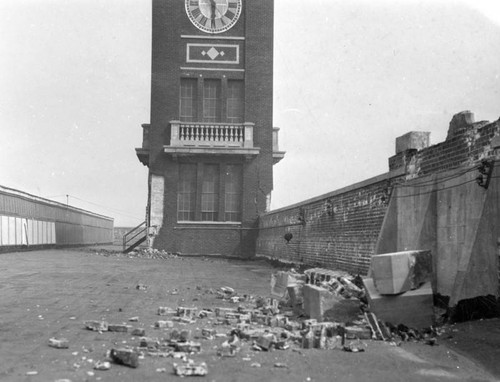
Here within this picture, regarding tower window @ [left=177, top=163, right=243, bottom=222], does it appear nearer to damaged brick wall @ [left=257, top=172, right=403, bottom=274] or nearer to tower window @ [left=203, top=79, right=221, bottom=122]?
tower window @ [left=203, top=79, right=221, bottom=122]

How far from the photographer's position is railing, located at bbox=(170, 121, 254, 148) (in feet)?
98.2

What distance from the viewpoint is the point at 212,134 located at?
3006 centimetres

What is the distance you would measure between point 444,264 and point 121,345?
16.8 feet

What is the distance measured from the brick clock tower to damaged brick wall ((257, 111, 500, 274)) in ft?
24.0

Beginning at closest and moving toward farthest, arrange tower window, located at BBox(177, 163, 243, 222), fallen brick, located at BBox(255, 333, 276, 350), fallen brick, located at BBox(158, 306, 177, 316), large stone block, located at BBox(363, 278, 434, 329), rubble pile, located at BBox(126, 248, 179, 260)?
fallen brick, located at BBox(255, 333, 276, 350)
large stone block, located at BBox(363, 278, 434, 329)
fallen brick, located at BBox(158, 306, 177, 316)
rubble pile, located at BBox(126, 248, 179, 260)
tower window, located at BBox(177, 163, 243, 222)

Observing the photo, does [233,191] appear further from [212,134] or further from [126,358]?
[126,358]

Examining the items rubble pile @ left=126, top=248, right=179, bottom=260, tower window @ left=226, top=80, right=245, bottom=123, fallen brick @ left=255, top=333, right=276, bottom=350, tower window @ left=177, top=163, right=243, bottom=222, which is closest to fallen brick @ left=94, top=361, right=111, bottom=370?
fallen brick @ left=255, top=333, right=276, bottom=350

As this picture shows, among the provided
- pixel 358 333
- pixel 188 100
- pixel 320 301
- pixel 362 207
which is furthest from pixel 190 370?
pixel 188 100

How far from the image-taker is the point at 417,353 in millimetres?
6562

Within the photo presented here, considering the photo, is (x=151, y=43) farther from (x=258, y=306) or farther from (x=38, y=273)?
(x=258, y=306)

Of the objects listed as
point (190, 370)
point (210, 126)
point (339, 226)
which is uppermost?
point (210, 126)

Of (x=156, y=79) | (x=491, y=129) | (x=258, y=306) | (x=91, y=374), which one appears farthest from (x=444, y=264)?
(x=156, y=79)

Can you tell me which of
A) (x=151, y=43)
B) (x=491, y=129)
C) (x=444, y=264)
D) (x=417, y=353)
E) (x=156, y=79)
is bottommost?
(x=417, y=353)

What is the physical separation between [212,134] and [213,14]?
21.8 ft
